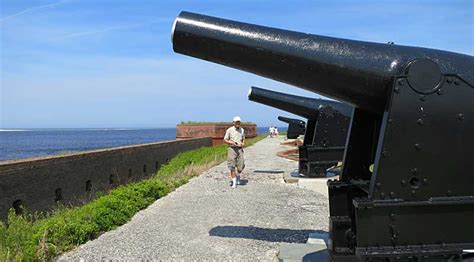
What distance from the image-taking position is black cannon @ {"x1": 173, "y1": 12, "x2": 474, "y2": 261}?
303cm

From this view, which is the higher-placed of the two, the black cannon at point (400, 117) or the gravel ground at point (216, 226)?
the black cannon at point (400, 117)

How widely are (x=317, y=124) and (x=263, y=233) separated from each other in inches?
166

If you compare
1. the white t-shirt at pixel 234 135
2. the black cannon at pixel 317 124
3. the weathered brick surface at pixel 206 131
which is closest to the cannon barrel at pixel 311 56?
the black cannon at pixel 317 124

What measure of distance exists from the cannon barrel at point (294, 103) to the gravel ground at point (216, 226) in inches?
62.3

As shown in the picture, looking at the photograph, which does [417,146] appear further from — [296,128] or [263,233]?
[296,128]

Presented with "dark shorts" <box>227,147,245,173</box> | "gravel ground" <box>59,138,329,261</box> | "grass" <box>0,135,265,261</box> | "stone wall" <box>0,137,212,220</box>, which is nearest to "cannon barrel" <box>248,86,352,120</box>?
"dark shorts" <box>227,147,245,173</box>

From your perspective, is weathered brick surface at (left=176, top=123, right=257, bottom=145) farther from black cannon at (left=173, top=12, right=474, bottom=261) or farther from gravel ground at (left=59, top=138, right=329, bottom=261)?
black cannon at (left=173, top=12, right=474, bottom=261)

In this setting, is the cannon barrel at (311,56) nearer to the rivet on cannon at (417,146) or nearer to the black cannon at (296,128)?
the rivet on cannon at (417,146)

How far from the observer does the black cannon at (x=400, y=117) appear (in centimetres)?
303

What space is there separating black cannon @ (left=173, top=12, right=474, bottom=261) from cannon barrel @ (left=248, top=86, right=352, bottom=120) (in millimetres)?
6393

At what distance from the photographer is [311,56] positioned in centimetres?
328

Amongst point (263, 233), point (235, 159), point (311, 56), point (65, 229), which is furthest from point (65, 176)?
point (311, 56)

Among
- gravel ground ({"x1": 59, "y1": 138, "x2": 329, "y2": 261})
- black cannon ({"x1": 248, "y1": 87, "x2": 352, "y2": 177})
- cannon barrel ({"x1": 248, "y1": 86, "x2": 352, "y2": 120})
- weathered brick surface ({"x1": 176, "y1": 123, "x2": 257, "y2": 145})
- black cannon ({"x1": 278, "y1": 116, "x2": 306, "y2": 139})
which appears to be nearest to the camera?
gravel ground ({"x1": 59, "y1": 138, "x2": 329, "y2": 261})

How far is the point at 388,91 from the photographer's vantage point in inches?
124
